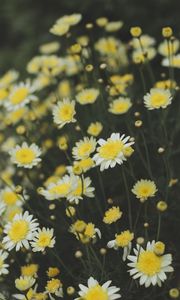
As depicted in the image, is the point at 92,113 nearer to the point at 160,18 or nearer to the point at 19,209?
the point at 19,209

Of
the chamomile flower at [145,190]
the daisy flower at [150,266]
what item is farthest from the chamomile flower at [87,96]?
the daisy flower at [150,266]

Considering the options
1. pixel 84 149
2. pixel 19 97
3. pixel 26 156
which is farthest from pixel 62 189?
pixel 19 97

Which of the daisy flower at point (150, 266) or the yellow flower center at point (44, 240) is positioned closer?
the daisy flower at point (150, 266)

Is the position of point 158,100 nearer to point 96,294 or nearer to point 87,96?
point 87,96

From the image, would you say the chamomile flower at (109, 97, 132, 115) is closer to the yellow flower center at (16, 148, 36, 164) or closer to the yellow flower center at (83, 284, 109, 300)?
the yellow flower center at (16, 148, 36, 164)

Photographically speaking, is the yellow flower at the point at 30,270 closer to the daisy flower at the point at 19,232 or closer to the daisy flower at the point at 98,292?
the daisy flower at the point at 19,232

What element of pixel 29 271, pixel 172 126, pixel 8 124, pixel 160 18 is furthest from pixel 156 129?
pixel 160 18

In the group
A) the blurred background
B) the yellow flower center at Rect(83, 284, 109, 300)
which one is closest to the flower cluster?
the yellow flower center at Rect(83, 284, 109, 300)
